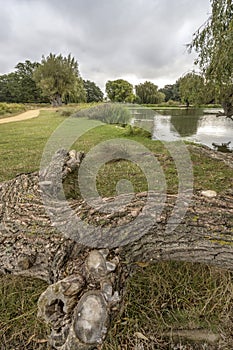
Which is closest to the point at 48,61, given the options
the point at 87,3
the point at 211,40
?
the point at 87,3

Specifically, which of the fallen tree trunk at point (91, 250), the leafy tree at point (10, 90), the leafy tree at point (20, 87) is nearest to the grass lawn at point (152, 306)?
the fallen tree trunk at point (91, 250)

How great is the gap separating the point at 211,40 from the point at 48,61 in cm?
2703

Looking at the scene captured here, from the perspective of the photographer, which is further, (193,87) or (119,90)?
(119,90)

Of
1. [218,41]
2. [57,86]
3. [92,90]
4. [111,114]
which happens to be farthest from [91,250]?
[92,90]

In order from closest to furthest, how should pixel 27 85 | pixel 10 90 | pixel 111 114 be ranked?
pixel 111 114, pixel 10 90, pixel 27 85

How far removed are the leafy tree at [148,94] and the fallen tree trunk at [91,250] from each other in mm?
40354

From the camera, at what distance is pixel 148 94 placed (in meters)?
43.2

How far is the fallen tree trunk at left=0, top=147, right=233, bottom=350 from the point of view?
3.51 ft

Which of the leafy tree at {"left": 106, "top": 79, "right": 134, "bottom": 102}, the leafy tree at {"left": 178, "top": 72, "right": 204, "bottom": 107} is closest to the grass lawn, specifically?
the leafy tree at {"left": 178, "top": 72, "right": 204, "bottom": 107}

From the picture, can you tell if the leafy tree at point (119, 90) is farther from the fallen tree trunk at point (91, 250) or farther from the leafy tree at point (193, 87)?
the fallen tree trunk at point (91, 250)

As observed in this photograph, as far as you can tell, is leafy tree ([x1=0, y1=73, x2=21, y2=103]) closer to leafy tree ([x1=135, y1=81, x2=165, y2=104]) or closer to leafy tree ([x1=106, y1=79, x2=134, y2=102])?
leafy tree ([x1=106, y1=79, x2=134, y2=102])

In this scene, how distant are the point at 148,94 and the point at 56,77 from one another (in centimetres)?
2301

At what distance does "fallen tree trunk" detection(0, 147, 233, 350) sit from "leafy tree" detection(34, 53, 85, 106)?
87.8 ft

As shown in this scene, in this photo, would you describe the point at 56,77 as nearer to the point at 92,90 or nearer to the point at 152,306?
the point at 92,90
